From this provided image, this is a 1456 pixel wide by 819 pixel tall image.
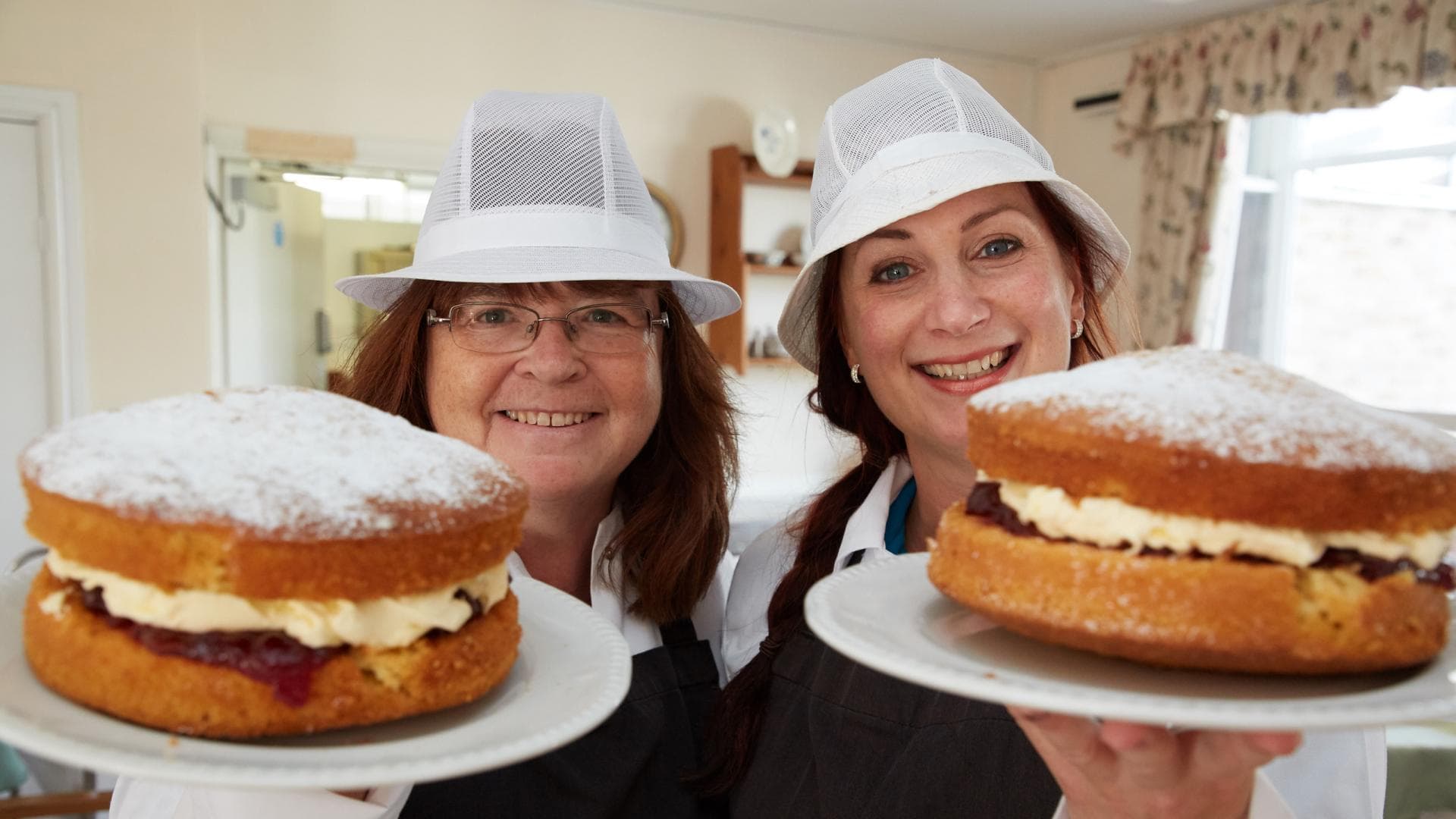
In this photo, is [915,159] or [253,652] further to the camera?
[915,159]

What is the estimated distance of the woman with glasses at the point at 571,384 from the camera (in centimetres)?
185

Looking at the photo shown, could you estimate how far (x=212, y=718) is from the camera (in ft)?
3.10

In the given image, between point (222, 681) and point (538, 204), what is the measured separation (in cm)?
116

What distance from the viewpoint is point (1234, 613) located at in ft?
3.04

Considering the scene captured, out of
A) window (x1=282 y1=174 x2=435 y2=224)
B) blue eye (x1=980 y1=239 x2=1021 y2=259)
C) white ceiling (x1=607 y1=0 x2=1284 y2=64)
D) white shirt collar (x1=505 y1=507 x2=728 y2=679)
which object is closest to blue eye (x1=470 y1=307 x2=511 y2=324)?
white shirt collar (x1=505 y1=507 x2=728 y2=679)

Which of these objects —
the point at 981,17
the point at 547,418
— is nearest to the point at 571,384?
the point at 547,418

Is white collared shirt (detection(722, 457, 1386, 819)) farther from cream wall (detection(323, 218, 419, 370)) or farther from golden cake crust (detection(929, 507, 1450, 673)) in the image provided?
cream wall (detection(323, 218, 419, 370))

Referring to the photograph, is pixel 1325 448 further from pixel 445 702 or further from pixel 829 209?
pixel 829 209

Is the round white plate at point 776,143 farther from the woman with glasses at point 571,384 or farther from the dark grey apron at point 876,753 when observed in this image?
the dark grey apron at point 876,753

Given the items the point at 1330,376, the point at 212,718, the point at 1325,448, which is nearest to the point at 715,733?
the point at 212,718

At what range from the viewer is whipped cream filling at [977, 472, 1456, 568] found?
0.95 m

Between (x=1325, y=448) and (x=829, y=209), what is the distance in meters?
1.22

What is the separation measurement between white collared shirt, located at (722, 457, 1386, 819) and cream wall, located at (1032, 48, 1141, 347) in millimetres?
6082

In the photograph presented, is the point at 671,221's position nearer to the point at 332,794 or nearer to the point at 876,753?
the point at 876,753
